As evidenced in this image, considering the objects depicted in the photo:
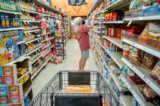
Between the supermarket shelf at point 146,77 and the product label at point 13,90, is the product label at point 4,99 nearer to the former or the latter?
the product label at point 13,90

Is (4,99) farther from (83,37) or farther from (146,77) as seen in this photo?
(83,37)

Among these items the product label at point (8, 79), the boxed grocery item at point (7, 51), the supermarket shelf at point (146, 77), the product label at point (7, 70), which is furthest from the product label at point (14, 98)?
the supermarket shelf at point (146, 77)

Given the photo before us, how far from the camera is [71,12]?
42.8 ft

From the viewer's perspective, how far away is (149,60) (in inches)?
48.3

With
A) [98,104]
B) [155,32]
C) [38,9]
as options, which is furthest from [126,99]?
[38,9]

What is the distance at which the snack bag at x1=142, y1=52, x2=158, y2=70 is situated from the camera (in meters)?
1.19

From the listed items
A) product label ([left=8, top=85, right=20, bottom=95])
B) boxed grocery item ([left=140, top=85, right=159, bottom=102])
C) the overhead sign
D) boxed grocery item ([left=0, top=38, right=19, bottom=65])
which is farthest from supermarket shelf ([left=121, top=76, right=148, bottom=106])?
the overhead sign

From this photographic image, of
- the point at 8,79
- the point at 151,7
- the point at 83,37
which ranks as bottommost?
the point at 8,79

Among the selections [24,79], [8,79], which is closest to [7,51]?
[8,79]

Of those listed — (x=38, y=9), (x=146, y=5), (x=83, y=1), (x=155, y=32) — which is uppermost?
(x=83, y=1)

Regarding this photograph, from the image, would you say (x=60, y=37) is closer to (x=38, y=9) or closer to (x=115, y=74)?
(x=38, y=9)

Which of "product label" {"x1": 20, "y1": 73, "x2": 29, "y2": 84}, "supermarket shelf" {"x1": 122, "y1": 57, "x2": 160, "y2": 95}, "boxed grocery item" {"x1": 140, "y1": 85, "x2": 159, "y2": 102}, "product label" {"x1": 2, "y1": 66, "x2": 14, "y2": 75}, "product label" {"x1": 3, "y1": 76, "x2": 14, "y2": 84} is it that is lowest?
"product label" {"x1": 20, "y1": 73, "x2": 29, "y2": 84}

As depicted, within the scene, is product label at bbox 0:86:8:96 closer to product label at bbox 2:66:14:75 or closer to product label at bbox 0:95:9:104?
product label at bbox 0:95:9:104

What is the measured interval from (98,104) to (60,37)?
14.9ft
